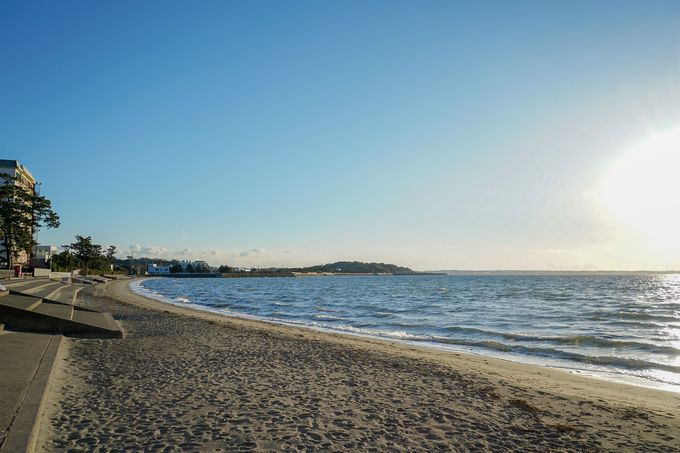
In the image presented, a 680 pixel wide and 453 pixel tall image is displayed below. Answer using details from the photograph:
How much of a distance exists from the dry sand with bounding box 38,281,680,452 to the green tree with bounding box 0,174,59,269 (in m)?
40.8

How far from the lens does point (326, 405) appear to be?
24.7 ft

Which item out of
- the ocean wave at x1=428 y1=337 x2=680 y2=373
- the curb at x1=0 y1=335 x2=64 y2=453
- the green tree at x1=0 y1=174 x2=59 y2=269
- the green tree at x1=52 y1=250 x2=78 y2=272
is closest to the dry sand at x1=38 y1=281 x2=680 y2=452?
the curb at x1=0 y1=335 x2=64 y2=453

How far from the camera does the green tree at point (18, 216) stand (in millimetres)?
44719

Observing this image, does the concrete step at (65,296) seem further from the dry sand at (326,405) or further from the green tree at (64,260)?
the green tree at (64,260)

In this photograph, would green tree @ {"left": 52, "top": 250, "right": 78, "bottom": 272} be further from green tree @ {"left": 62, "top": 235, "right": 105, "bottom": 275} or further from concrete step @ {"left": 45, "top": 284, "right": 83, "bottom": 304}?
concrete step @ {"left": 45, "top": 284, "right": 83, "bottom": 304}

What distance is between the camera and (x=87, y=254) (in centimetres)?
10406

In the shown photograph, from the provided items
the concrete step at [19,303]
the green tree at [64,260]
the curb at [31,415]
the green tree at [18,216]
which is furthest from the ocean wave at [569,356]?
the green tree at [64,260]

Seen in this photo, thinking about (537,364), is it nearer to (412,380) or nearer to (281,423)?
(412,380)

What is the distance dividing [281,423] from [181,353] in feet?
20.6

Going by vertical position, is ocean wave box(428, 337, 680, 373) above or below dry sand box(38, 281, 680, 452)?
below

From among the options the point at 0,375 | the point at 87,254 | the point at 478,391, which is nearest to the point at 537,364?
the point at 478,391

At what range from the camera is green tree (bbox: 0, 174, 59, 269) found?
44.7 metres

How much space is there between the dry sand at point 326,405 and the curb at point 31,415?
0.18 m

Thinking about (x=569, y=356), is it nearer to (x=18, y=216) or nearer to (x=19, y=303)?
(x=19, y=303)
